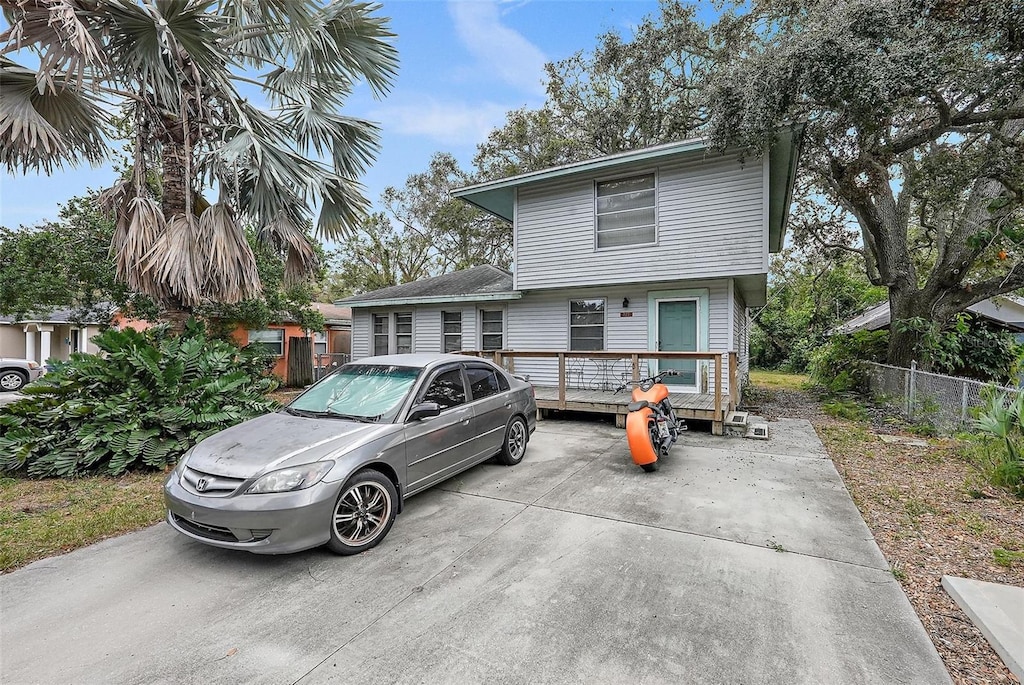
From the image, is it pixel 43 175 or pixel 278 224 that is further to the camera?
pixel 278 224

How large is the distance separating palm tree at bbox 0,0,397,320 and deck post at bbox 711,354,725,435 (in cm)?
666

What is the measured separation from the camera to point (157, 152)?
7648mm

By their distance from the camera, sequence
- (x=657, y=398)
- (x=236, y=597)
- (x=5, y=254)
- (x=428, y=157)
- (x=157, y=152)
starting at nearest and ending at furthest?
(x=236, y=597)
(x=657, y=398)
(x=157, y=152)
(x=5, y=254)
(x=428, y=157)

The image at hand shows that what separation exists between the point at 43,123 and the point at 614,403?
922cm

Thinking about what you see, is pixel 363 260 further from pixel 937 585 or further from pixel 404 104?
pixel 937 585

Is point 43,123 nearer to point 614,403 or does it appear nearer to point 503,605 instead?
point 503,605

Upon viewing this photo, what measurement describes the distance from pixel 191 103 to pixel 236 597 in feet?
25.3

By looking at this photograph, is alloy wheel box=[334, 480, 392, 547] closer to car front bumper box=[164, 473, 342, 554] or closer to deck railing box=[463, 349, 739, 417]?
car front bumper box=[164, 473, 342, 554]

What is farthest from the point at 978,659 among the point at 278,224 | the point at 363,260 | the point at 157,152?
the point at 363,260

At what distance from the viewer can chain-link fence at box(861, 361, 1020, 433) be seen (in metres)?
6.26

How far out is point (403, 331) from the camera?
42.3 feet

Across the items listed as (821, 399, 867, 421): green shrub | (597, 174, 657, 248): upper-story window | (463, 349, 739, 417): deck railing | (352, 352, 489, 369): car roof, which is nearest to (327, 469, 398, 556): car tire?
(352, 352, 489, 369): car roof

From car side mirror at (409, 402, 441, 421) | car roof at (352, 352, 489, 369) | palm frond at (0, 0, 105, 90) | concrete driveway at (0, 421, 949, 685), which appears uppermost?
palm frond at (0, 0, 105, 90)

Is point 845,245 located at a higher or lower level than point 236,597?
higher
